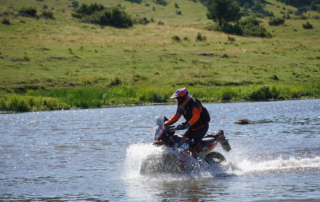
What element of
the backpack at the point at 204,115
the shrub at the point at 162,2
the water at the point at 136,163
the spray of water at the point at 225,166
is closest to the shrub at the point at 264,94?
the water at the point at 136,163

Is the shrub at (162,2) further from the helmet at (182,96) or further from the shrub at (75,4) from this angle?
the helmet at (182,96)

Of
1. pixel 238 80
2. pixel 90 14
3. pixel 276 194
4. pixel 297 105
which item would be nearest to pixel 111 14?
pixel 90 14

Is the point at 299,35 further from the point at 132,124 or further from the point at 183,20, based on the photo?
the point at 132,124

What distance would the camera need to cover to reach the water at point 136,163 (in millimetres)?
9516

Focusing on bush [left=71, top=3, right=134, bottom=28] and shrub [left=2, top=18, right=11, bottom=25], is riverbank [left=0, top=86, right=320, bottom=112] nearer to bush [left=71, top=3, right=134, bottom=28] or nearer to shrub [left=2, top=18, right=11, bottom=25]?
shrub [left=2, top=18, right=11, bottom=25]

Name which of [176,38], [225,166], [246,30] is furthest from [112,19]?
[225,166]

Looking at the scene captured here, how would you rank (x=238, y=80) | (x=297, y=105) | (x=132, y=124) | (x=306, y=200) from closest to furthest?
(x=306, y=200) → (x=132, y=124) → (x=297, y=105) → (x=238, y=80)

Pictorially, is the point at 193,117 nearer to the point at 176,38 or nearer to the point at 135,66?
the point at 135,66

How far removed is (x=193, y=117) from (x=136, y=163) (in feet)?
11.0

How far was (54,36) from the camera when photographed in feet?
182

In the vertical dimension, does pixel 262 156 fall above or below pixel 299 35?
below

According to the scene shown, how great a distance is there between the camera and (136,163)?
13391 millimetres

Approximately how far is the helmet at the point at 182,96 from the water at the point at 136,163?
135 centimetres

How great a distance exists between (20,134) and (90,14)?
6497cm
